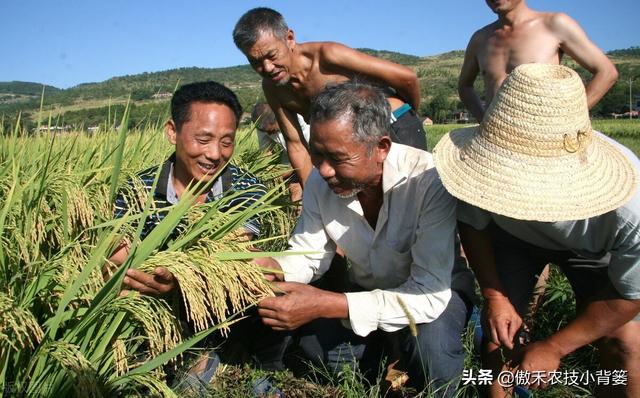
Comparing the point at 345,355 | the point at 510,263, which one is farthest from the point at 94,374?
the point at 510,263

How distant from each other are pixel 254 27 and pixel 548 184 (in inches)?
89.7

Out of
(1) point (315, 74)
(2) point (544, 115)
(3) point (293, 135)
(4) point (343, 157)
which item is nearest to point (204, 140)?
(4) point (343, 157)

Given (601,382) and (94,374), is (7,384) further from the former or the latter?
(601,382)

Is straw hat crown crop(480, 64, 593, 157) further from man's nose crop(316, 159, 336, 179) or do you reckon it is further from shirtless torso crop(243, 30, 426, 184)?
shirtless torso crop(243, 30, 426, 184)

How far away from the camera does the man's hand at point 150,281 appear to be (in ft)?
6.58

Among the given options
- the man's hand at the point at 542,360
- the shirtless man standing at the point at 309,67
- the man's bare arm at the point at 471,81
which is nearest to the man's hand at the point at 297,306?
the man's hand at the point at 542,360

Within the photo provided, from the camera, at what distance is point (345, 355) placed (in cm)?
267

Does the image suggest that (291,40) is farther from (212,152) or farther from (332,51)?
(212,152)

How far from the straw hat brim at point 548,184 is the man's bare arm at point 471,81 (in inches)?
79.0

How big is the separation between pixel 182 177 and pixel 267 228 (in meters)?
1.13

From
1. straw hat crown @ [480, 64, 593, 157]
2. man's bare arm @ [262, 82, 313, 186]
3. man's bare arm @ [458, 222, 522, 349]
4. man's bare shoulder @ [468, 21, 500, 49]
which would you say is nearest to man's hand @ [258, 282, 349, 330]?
man's bare arm @ [458, 222, 522, 349]

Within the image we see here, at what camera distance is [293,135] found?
4.23 metres

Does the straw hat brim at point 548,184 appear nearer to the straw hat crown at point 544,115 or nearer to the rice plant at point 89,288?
the straw hat crown at point 544,115

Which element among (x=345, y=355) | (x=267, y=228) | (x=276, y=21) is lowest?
(x=345, y=355)
